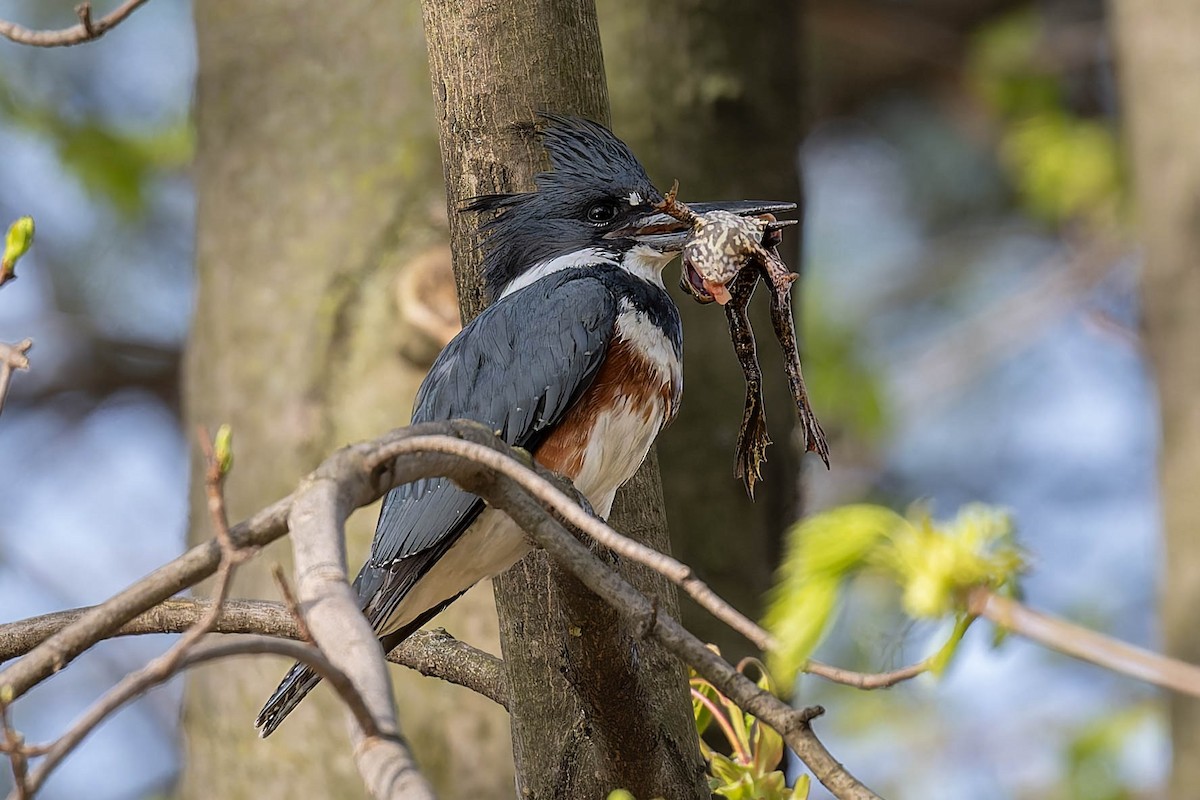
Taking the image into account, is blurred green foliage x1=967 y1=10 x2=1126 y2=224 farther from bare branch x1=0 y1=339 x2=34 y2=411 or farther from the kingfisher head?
bare branch x1=0 y1=339 x2=34 y2=411

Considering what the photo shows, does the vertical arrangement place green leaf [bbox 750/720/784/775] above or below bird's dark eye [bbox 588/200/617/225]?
below

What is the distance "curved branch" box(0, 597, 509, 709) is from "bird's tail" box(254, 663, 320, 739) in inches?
2.6

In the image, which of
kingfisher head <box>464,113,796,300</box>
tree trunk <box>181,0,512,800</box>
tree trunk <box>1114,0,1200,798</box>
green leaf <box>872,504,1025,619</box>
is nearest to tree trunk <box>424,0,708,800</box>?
kingfisher head <box>464,113,796,300</box>

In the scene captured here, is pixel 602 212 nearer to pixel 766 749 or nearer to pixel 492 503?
pixel 766 749

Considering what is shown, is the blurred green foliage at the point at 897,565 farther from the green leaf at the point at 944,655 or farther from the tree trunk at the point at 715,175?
the tree trunk at the point at 715,175

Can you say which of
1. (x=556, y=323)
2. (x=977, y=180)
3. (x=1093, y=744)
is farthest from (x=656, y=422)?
(x=977, y=180)

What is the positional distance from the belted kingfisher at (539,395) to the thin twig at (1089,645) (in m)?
1.24

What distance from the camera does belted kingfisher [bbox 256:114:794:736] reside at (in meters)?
2.34

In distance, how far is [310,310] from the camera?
132 inches

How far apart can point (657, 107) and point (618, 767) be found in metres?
1.74

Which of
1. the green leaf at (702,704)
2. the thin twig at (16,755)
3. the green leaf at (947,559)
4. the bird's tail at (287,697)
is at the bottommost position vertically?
the green leaf at (702,704)

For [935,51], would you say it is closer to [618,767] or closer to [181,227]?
[181,227]

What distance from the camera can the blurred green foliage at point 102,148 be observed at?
5.32 meters

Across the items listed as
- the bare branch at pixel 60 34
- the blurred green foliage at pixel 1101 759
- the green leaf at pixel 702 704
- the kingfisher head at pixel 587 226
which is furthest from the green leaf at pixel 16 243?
the blurred green foliage at pixel 1101 759
